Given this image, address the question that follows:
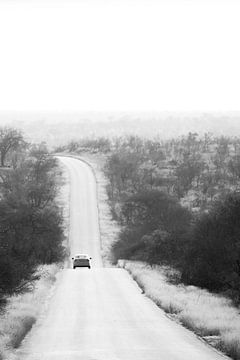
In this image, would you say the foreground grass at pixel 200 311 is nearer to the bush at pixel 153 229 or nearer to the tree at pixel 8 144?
the bush at pixel 153 229

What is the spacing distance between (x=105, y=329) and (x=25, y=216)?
33976 millimetres

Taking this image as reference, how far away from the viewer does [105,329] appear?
1912 cm

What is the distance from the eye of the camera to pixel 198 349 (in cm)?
1617

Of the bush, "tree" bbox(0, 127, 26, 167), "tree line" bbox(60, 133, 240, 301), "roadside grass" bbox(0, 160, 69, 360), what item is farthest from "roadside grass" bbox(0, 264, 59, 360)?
"tree" bbox(0, 127, 26, 167)

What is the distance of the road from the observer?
50.5 feet

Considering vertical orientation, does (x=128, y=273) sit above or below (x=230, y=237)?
below

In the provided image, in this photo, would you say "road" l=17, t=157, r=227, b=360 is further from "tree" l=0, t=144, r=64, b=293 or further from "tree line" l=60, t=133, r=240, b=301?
"tree line" l=60, t=133, r=240, b=301

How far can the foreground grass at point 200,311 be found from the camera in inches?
675

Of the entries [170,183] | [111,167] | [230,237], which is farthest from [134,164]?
[230,237]

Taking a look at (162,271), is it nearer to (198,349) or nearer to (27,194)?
(198,349)

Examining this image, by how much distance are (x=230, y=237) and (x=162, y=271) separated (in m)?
8.37

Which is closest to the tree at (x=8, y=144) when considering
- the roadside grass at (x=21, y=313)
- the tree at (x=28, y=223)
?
the tree at (x=28, y=223)

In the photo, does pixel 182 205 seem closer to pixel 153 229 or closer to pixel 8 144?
pixel 153 229

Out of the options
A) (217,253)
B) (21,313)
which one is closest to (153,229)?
(217,253)
